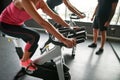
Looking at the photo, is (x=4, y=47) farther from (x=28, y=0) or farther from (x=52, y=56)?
(x=28, y=0)

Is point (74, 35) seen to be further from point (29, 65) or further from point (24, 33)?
point (29, 65)

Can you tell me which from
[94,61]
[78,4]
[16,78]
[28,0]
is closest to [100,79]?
[94,61]

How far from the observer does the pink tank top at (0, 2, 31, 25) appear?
5.73 ft

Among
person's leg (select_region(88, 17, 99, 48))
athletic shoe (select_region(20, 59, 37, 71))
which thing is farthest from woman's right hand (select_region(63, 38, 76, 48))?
person's leg (select_region(88, 17, 99, 48))

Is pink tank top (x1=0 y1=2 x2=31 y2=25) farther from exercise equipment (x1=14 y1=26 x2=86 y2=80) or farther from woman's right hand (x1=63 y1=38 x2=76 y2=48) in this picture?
woman's right hand (x1=63 y1=38 x2=76 y2=48)

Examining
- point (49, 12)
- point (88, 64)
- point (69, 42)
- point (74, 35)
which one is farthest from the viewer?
point (88, 64)

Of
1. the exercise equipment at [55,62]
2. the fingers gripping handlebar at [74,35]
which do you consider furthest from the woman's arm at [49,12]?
the fingers gripping handlebar at [74,35]

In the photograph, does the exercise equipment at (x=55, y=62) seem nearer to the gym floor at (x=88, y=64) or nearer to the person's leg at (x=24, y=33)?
the person's leg at (x=24, y=33)

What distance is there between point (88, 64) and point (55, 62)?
1.27m

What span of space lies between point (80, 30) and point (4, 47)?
212 cm

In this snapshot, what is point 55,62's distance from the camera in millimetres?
1812

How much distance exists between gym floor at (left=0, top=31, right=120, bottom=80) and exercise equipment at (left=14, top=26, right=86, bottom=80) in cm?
46

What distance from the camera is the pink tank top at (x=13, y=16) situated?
5.73 ft

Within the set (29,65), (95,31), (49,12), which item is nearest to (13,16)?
(49,12)
